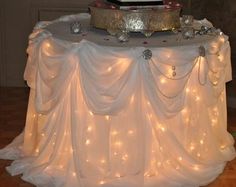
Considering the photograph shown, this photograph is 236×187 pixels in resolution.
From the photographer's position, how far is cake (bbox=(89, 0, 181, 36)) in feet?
7.54

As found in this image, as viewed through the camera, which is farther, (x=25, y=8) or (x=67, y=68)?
(x=25, y=8)

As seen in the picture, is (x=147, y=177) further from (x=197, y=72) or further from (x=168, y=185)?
(x=197, y=72)

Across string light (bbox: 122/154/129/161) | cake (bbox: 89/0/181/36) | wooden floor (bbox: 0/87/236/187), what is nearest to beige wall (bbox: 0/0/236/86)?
wooden floor (bbox: 0/87/236/187)

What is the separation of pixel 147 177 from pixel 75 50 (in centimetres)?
68

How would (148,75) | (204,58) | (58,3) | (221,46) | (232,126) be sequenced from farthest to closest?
1. (58,3)
2. (232,126)
3. (221,46)
4. (204,58)
5. (148,75)

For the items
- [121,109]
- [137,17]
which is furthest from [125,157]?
[137,17]

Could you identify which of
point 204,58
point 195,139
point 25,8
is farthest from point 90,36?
point 25,8

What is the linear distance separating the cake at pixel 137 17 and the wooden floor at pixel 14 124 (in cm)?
79

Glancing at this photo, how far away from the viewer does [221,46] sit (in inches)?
94.0

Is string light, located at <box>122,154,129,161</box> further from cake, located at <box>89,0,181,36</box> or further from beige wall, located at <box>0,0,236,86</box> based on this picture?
beige wall, located at <box>0,0,236,86</box>

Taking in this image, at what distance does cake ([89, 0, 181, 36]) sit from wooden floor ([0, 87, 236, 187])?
0.79m

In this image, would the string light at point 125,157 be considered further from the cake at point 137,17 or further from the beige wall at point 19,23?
the beige wall at point 19,23

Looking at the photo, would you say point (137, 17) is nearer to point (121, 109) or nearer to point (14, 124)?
point (121, 109)

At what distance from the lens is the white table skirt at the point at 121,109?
2.09m
